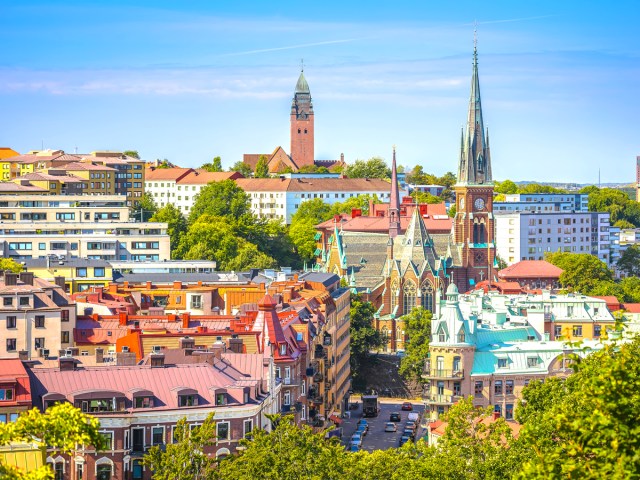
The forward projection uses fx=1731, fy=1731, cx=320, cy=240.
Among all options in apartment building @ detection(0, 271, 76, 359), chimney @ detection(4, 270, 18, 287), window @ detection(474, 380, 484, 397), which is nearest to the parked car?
window @ detection(474, 380, 484, 397)

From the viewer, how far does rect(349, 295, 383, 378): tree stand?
16175 cm

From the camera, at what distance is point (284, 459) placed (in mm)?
77125

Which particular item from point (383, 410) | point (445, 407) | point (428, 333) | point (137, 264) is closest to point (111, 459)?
point (445, 407)

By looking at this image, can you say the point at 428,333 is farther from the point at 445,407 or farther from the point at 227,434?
the point at 227,434

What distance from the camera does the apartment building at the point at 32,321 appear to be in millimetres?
105125

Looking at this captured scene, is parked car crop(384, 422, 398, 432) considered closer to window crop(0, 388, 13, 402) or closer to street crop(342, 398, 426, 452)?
street crop(342, 398, 426, 452)

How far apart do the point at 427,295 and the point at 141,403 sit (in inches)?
4472

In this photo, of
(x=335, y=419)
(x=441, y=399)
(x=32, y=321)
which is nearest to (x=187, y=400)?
(x=32, y=321)

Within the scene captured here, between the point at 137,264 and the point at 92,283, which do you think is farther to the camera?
the point at 137,264

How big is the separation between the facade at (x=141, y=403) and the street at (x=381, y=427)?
37.0m

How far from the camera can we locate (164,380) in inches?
3351

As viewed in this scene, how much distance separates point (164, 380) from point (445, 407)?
43.0 m

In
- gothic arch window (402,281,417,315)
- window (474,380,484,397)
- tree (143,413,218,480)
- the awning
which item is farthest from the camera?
gothic arch window (402,281,417,315)

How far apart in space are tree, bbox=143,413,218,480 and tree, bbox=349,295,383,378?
8132 centimetres
